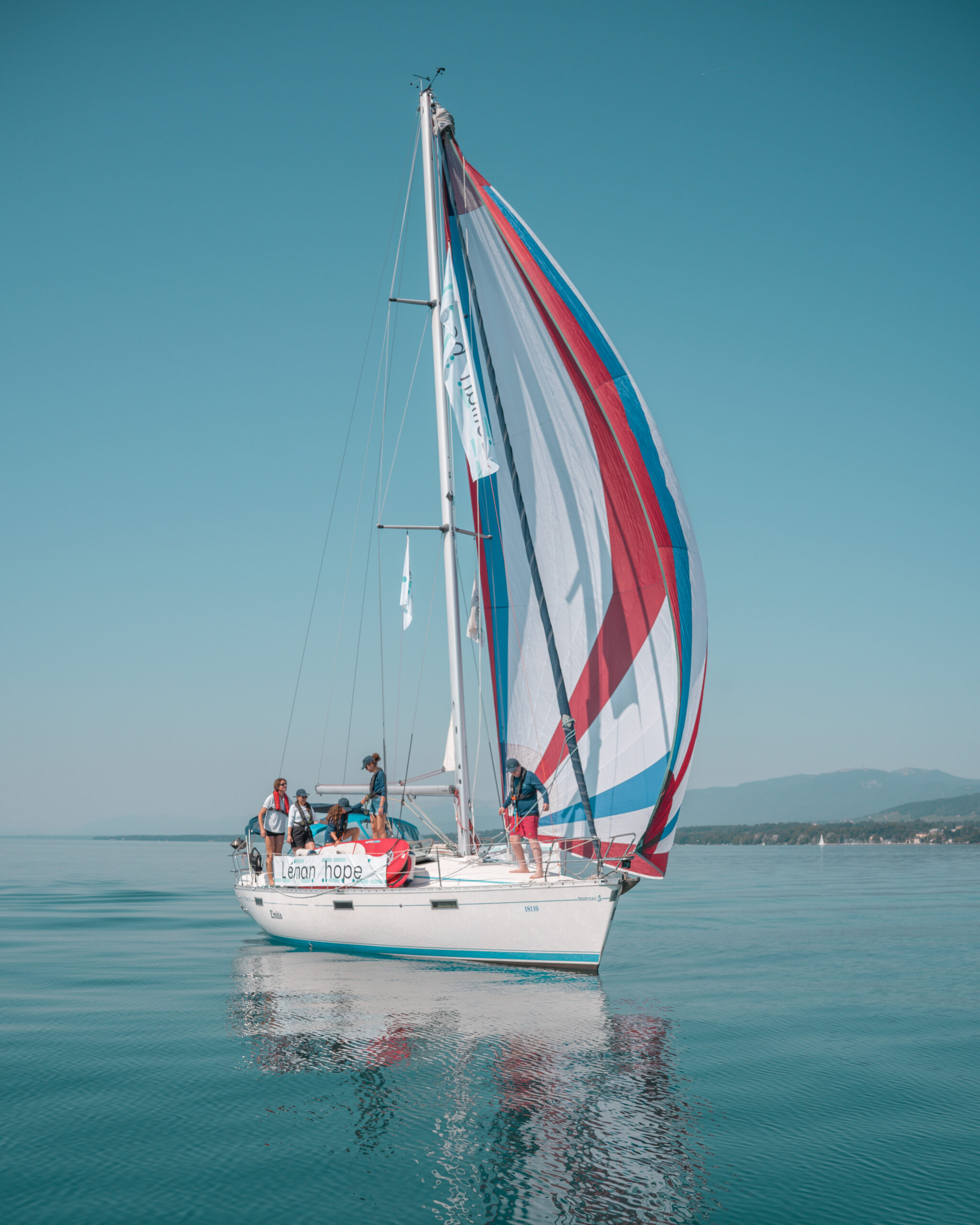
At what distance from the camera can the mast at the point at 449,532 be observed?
14.2 m

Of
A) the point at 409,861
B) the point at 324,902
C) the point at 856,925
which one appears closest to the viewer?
the point at 409,861

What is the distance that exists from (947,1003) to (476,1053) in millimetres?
6949

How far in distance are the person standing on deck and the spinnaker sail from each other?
16.0 ft

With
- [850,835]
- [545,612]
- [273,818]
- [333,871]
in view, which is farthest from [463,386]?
[850,835]

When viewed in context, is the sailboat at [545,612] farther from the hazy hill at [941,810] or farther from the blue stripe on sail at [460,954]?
the hazy hill at [941,810]

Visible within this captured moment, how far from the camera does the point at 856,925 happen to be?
65.0 feet

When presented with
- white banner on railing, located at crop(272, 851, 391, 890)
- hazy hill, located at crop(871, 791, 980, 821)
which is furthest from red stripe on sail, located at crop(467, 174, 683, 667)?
hazy hill, located at crop(871, 791, 980, 821)

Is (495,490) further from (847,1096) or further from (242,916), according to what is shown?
(242,916)

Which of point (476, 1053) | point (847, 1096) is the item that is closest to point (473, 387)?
point (476, 1053)

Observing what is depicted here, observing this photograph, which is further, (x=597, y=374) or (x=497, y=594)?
(x=497, y=594)

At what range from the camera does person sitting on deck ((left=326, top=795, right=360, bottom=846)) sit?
52.1 ft

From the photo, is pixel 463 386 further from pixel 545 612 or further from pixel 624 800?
pixel 624 800

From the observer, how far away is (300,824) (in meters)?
16.4

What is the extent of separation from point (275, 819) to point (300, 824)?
0.57 m
